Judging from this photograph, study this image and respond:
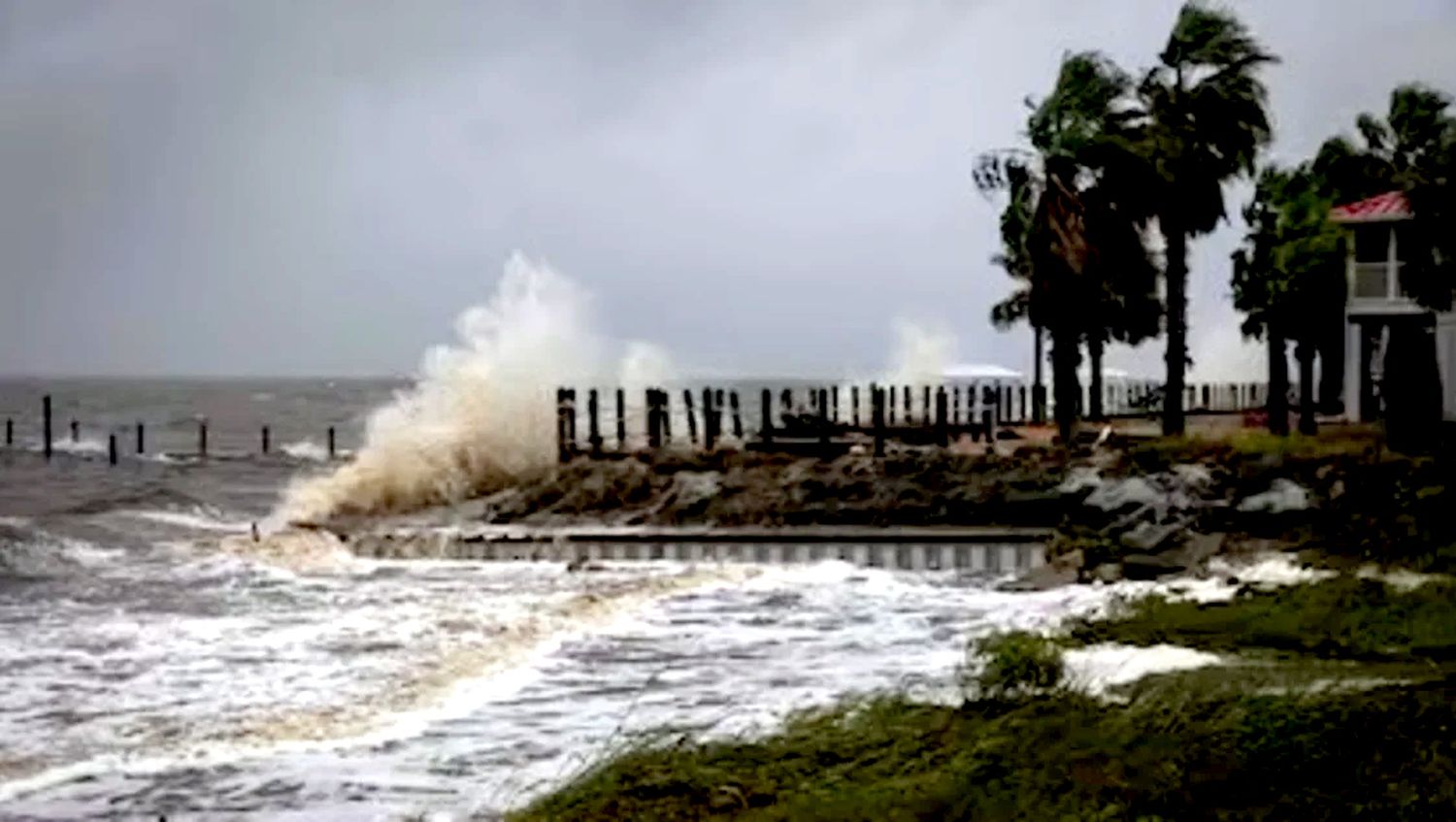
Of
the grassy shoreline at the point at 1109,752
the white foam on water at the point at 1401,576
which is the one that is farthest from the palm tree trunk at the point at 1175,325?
the grassy shoreline at the point at 1109,752

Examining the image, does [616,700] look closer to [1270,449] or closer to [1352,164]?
[1270,449]

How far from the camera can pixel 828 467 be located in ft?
114

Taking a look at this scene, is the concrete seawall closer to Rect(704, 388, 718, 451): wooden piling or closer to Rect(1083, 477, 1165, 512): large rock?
Rect(1083, 477, 1165, 512): large rock

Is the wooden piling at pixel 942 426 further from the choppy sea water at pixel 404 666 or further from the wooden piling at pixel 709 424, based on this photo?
the choppy sea water at pixel 404 666

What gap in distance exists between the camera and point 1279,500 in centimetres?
2933

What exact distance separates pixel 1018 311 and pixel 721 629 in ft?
129

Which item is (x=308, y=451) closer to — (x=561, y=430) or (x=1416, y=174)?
(x=561, y=430)

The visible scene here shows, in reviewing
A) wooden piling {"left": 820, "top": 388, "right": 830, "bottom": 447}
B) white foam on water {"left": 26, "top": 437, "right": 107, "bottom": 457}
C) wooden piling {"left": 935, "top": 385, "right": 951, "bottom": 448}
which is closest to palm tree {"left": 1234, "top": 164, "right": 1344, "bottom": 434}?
wooden piling {"left": 935, "top": 385, "right": 951, "bottom": 448}

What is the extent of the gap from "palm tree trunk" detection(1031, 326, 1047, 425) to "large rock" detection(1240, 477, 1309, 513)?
18657 millimetres

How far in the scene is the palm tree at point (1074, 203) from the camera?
3591cm

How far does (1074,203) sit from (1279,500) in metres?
8.69

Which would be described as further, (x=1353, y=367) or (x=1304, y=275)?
(x=1304, y=275)

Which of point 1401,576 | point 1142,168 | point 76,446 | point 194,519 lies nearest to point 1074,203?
point 1142,168

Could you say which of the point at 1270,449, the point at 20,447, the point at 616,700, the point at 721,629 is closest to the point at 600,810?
the point at 616,700
